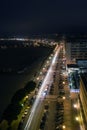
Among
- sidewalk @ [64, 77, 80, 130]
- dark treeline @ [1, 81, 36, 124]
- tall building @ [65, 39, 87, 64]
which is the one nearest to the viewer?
sidewalk @ [64, 77, 80, 130]

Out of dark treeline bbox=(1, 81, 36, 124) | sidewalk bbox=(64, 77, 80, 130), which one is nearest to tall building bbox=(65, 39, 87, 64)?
sidewalk bbox=(64, 77, 80, 130)

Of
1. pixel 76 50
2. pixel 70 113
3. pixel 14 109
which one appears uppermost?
pixel 76 50

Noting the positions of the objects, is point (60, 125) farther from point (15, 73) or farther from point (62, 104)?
point (15, 73)

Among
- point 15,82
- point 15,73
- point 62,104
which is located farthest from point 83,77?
point 15,73

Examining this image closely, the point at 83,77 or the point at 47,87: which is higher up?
the point at 83,77

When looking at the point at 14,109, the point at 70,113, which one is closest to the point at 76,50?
the point at 70,113

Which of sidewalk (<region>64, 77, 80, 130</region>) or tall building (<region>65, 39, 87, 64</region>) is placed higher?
tall building (<region>65, 39, 87, 64</region>)

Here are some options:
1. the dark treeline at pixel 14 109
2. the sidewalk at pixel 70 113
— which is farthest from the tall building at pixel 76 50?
the dark treeline at pixel 14 109

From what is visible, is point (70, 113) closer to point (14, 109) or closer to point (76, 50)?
point (14, 109)

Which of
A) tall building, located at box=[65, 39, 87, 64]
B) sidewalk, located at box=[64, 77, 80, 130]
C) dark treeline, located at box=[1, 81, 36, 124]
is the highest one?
tall building, located at box=[65, 39, 87, 64]

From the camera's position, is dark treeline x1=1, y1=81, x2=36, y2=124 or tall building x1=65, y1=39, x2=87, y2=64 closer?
dark treeline x1=1, y1=81, x2=36, y2=124

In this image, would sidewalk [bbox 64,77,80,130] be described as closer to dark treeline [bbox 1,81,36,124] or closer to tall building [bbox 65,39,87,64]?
dark treeline [bbox 1,81,36,124]
